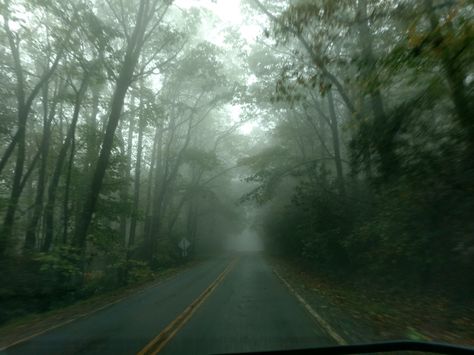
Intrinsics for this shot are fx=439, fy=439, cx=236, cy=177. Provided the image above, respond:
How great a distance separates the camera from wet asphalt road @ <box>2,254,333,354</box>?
7.41 m

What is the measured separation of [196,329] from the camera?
29.0 ft

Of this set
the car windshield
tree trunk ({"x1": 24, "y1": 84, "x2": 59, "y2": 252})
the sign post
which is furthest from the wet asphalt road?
the sign post

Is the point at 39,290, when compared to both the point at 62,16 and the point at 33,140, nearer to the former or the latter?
Answer: the point at 62,16

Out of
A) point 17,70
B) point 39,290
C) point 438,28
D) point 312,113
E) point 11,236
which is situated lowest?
point 39,290

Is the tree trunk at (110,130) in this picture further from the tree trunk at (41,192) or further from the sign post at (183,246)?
the sign post at (183,246)

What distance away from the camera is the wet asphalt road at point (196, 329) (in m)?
7.41

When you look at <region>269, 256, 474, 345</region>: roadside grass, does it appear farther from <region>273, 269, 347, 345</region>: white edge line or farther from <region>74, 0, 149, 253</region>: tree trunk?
<region>74, 0, 149, 253</region>: tree trunk

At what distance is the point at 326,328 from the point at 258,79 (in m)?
20.9

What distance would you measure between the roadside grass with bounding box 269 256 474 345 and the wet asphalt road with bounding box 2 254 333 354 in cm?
78

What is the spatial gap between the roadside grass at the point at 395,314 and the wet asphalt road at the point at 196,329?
2.56ft

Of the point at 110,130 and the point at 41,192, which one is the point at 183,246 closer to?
the point at 41,192

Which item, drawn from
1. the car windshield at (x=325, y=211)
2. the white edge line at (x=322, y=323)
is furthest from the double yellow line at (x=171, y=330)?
the white edge line at (x=322, y=323)

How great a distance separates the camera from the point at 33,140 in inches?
1133

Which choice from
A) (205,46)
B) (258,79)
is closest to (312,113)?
(258,79)
